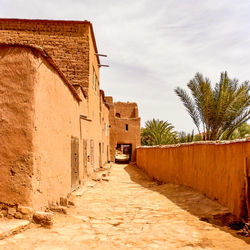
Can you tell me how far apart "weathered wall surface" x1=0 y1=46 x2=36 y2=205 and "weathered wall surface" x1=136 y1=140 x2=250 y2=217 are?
3.56 m

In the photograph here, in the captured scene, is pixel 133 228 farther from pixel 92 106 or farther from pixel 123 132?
pixel 123 132

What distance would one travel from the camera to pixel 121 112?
29141 millimetres

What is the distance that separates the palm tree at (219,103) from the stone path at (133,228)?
5.71m

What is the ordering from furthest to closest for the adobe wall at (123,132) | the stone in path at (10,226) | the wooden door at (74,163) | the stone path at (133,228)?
the adobe wall at (123,132) < the wooden door at (74,163) < the stone path at (133,228) < the stone in path at (10,226)

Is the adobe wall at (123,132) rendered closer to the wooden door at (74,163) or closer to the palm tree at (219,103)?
the palm tree at (219,103)

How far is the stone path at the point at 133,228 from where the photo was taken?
11.3 ft

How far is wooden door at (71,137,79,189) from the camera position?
7.22m

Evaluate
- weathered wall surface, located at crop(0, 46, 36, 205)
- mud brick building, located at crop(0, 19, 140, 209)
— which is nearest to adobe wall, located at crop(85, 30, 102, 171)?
mud brick building, located at crop(0, 19, 140, 209)

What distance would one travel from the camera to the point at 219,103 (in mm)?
11047

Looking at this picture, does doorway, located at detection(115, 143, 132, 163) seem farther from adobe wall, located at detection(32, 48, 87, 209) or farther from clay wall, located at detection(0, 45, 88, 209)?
clay wall, located at detection(0, 45, 88, 209)

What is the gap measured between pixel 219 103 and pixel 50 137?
8272mm

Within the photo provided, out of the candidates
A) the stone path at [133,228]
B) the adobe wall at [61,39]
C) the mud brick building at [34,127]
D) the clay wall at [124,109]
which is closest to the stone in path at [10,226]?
the stone path at [133,228]

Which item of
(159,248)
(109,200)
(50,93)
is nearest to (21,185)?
(50,93)

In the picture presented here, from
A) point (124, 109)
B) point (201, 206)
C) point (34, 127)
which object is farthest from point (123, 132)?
point (34, 127)
